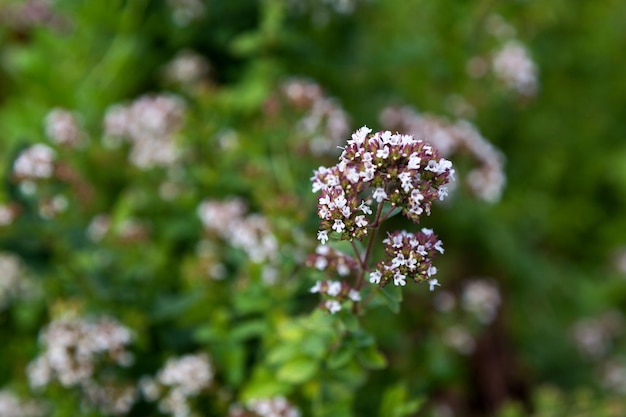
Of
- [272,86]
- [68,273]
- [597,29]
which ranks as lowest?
[68,273]

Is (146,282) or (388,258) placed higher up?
(146,282)

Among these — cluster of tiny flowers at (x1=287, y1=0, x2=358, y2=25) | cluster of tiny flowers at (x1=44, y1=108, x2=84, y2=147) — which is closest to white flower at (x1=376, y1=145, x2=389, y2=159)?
cluster of tiny flowers at (x1=44, y1=108, x2=84, y2=147)

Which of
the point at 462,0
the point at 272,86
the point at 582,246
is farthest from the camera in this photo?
the point at 582,246

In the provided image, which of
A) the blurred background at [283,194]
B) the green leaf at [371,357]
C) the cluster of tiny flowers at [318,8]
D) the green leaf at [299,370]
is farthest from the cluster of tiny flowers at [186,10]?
the green leaf at [371,357]

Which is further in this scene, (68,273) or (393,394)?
(68,273)

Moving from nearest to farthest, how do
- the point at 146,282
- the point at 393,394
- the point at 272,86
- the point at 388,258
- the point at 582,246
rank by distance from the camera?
the point at 388,258 < the point at 393,394 < the point at 146,282 < the point at 272,86 < the point at 582,246

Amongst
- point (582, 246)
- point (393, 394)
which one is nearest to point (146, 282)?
point (393, 394)

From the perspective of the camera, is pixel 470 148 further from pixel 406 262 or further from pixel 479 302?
pixel 406 262

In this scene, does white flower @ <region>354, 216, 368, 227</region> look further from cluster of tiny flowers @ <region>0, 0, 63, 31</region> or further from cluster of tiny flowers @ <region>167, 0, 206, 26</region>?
cluster of tiny flowers @ <region>0, 0, 63, 31</region>

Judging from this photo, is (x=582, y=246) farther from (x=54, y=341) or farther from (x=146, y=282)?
(x=54, y=341)
